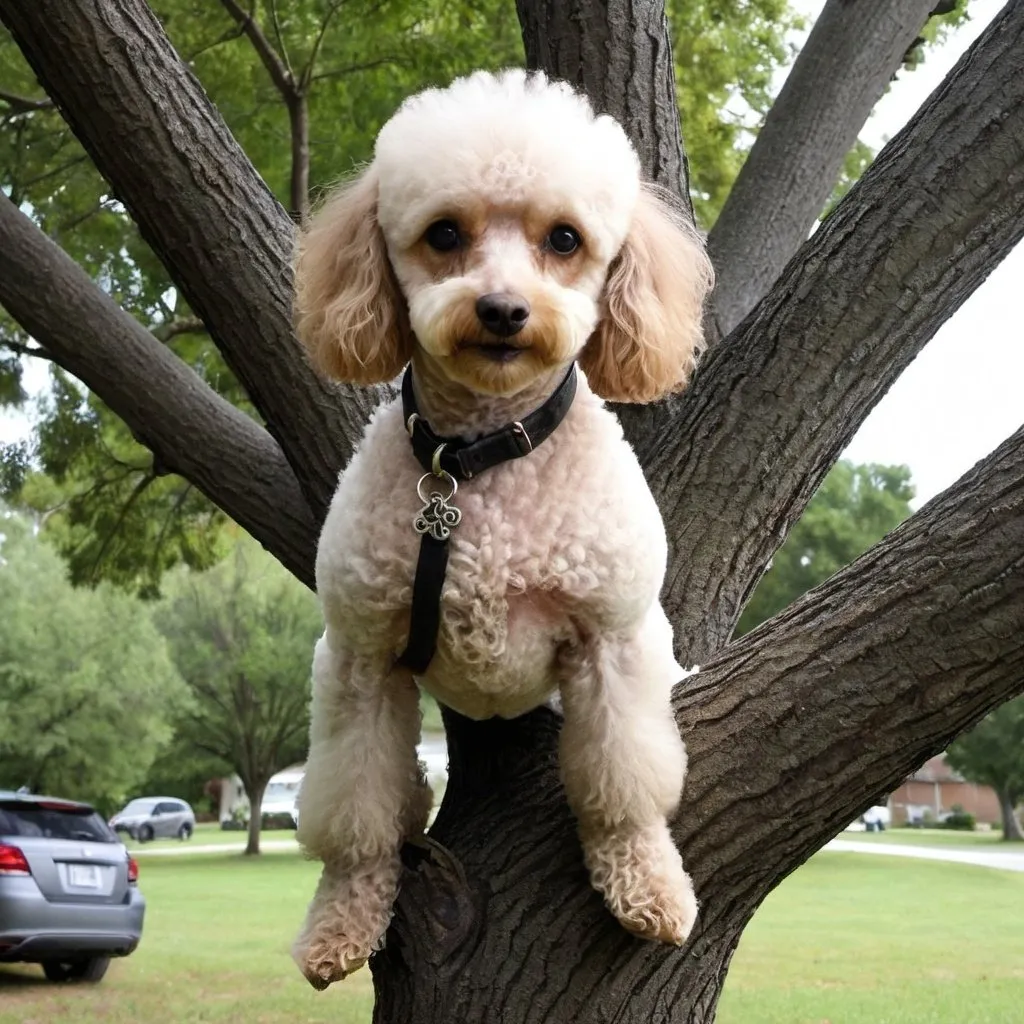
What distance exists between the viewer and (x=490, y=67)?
6.30 m

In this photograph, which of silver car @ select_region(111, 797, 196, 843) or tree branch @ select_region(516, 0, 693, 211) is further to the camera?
silver car @ select_region(111, 797, 196, 843)

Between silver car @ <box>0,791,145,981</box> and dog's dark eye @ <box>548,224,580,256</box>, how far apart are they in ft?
25.3

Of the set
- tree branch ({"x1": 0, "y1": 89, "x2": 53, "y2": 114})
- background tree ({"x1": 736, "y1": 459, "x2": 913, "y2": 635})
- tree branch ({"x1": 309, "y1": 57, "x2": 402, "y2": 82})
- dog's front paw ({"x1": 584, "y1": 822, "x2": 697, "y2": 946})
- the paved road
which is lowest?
the paved road

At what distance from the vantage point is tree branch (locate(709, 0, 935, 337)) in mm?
3659

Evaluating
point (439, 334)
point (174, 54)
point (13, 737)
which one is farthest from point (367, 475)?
point (13, 737)

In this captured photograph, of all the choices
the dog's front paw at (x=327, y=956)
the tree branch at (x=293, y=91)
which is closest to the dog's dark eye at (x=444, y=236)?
the dog's front paw at (x=327, y=956)

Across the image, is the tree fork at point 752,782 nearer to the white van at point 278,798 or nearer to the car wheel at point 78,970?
the car wheel at point 78,970

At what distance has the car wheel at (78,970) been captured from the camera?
Result: 31.2ft

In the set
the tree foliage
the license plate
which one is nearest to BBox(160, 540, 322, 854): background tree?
the license plate

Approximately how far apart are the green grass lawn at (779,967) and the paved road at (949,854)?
3158 mm

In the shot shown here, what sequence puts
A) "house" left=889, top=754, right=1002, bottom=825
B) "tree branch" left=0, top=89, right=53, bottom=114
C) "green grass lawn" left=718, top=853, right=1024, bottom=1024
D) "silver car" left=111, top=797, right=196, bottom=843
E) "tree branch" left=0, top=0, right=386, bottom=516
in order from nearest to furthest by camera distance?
"tree branch" left=0, top=0, right=386, bottom=516, "tree branch" left=0, top=89, right=53, bottom=114, "green grass lawn" left=718, top=853, right=1024, bottom=1024, "silver car" left=111, top=797, right=196, bottom=843, "house" left=889, top=754, right=1002, bottom=825

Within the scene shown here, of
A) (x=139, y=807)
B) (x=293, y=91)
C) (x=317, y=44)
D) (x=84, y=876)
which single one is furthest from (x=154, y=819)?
(x=317, y=44)

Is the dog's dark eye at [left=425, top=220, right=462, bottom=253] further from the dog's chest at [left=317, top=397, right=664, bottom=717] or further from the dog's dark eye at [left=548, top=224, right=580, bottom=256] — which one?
the dog's chest at [left=317, top=397, right=664, bottom=717]

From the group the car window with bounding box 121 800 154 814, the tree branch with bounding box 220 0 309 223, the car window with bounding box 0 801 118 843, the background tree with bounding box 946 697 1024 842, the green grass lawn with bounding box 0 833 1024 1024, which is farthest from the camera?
the car window with bounding box 121 800 154 814
